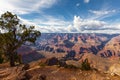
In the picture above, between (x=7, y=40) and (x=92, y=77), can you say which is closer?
(x=92, y=77)

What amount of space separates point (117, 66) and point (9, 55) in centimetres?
2618

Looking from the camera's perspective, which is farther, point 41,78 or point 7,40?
point 7,40

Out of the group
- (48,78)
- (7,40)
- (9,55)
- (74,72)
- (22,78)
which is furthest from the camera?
(9,55)

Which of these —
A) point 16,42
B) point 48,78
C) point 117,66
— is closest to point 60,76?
point 48,78

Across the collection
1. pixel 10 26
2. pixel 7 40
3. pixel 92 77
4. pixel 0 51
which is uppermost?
pixel 10 26

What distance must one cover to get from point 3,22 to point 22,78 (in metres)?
20.2

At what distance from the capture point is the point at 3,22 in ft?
145

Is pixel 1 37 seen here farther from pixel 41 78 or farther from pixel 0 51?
pixel 41 78

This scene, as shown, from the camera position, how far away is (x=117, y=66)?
1443 inches

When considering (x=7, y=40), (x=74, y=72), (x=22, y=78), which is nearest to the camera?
(x=22, y=78)

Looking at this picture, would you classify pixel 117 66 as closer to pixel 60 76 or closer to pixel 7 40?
pixel 60 76

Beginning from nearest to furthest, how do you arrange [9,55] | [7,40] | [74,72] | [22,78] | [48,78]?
[22,78] < [48,78] < [74,72] < [7,40] < [9,55]

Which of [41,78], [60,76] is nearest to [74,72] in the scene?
[60,76]

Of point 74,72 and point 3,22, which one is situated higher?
point 3,22
